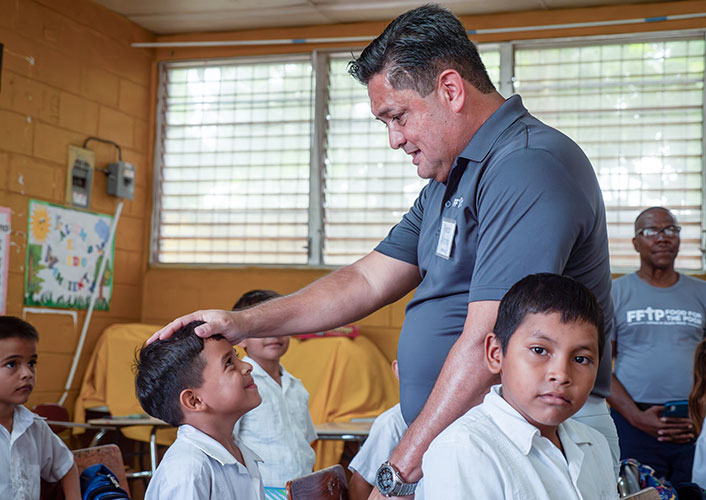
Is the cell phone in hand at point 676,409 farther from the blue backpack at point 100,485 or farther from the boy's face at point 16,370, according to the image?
the boy's face at point 16,370

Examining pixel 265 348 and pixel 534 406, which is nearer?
pixel 534 406

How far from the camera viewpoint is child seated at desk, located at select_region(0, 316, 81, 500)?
2.65 meters

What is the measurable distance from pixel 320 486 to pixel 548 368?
1.85ft

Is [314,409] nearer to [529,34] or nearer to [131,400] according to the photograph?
[131,400]

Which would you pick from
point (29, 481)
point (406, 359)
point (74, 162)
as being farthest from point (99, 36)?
point (406, 359)

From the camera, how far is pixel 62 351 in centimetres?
495

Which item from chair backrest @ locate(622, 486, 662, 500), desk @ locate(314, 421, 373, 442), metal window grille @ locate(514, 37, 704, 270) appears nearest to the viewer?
chair backrest @ locate(622, 486, 662, 500)

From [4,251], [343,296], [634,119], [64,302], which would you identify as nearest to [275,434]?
[343,296]

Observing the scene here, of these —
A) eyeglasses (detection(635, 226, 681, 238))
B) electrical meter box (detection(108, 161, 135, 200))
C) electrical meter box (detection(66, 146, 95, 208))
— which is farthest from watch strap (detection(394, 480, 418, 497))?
electrical meter box (detection(108, 161, 135, 200))

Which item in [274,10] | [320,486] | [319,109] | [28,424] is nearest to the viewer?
[320,486]

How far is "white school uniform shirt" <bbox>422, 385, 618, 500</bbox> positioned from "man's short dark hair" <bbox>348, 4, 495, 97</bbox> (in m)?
0.61

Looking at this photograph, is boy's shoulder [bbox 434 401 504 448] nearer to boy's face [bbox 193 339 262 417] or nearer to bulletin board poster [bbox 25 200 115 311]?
boy's face [bbox 193 339 262 417]

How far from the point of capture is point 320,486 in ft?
5.45

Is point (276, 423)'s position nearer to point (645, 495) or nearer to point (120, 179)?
point (645, 495)
